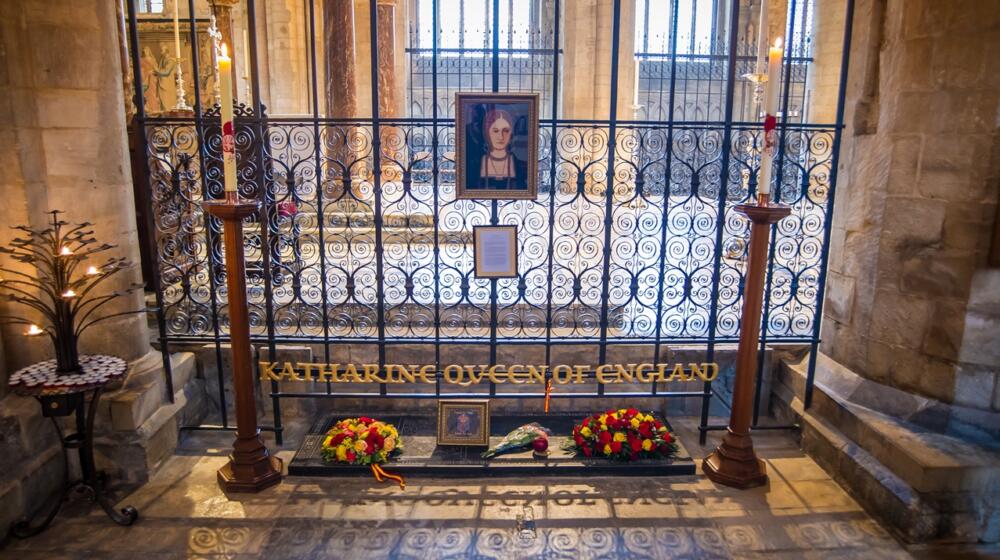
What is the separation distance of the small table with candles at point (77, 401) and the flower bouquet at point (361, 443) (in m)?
1.05

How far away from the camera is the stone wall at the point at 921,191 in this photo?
3133 millimetres

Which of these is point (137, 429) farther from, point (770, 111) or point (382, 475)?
point (770, 111)

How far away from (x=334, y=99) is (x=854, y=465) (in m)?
6.51

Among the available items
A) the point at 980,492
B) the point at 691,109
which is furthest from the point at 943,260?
the point at 691,109

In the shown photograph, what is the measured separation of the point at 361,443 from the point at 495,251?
1.39 meters

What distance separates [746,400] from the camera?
11.9ft

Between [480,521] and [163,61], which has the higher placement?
[163,61]

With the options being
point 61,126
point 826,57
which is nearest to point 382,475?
point 61,126

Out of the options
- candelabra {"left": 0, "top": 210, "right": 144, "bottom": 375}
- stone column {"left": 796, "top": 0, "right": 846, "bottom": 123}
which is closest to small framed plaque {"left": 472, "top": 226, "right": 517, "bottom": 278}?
candelabra {"left": 0, "top": 210, "right": 144, "bottom": 375}

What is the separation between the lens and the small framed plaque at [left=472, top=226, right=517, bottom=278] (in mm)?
3775

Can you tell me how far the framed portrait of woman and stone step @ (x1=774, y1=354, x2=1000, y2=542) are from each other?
225 centimetres

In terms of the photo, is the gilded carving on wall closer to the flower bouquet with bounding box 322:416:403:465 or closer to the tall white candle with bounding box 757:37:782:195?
the flower bouquet with bounding box 322:416:403:465

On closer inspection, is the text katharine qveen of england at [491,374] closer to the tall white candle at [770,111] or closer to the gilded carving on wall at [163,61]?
the tall white candle at [770,111]

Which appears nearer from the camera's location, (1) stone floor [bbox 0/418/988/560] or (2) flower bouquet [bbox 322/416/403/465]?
(1) stone floor [bbox 0/418/988/560]
